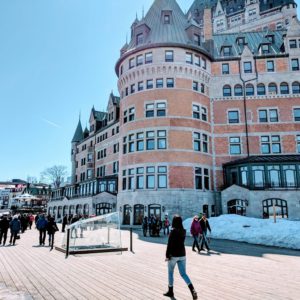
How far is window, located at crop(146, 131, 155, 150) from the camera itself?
34688 millimetres

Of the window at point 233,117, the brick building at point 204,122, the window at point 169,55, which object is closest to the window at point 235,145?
the brick building at point 204,122

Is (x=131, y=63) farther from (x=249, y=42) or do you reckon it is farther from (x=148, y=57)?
(x=249, y=42)

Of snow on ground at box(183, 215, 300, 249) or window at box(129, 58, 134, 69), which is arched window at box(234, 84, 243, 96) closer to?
window at box(129, 58, 134, 69)

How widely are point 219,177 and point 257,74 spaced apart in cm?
1414

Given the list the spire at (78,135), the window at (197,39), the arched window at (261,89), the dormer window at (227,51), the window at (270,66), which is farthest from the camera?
the spire at (78,135)

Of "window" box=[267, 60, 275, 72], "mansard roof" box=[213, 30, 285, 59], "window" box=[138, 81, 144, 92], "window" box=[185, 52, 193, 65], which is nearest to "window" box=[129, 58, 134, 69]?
"window" box=[138, 81, 144, 92]

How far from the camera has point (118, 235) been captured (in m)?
16.7

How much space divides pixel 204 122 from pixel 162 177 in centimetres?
887

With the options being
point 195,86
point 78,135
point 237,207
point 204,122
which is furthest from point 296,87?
point 78,135

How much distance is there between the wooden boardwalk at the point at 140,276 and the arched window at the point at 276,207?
1866 centimetres

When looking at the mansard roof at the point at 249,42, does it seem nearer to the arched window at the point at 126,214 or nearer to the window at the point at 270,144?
the window at the point at 270,144

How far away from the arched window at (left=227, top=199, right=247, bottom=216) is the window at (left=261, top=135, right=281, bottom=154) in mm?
7352

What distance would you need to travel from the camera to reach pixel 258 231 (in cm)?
1986

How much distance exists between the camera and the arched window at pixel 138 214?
33938mm
